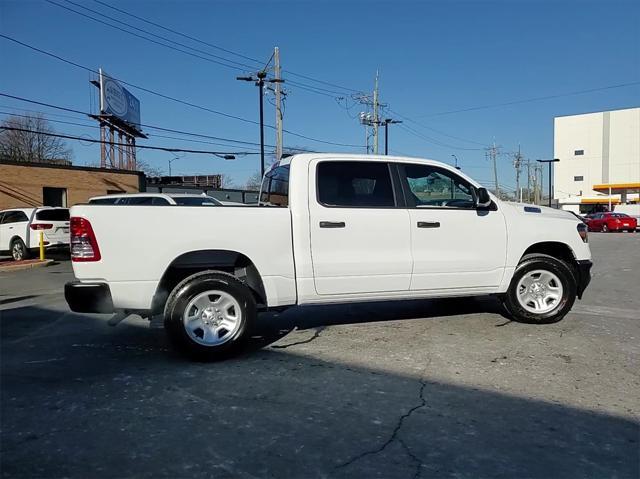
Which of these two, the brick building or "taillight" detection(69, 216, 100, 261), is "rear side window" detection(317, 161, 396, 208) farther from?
the brick building

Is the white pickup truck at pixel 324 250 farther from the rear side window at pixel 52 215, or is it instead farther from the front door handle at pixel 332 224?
the rear side window at pixel 52 215

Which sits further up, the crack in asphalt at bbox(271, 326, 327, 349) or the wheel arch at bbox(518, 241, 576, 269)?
the wheel arch at bbox(518, 241, 576, 269)

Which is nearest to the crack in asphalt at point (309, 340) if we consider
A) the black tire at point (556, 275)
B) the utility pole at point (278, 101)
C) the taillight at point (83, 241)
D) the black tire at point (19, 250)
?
the taillight at point (83, 241)

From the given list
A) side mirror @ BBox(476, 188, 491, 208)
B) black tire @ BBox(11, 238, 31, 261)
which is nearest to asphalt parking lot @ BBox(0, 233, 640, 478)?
side mirror @ BBox(476, 188, 491, 208)

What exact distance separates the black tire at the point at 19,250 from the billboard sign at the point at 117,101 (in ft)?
64.0

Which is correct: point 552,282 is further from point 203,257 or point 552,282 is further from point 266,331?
point 203,257

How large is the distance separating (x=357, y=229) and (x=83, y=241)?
105 inches

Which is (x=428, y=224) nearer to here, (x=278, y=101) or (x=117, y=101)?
(x=278, y=101)

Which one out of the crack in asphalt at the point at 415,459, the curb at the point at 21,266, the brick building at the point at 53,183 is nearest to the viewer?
the crack in asphalt at the point at 415,459

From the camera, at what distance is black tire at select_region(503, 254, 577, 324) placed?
20.3 feet

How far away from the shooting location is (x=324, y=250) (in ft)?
17.4

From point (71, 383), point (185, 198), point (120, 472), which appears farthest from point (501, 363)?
point (185, 198)

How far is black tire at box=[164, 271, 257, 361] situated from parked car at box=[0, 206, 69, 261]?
1391 cm

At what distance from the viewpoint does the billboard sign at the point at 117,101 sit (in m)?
37.8
